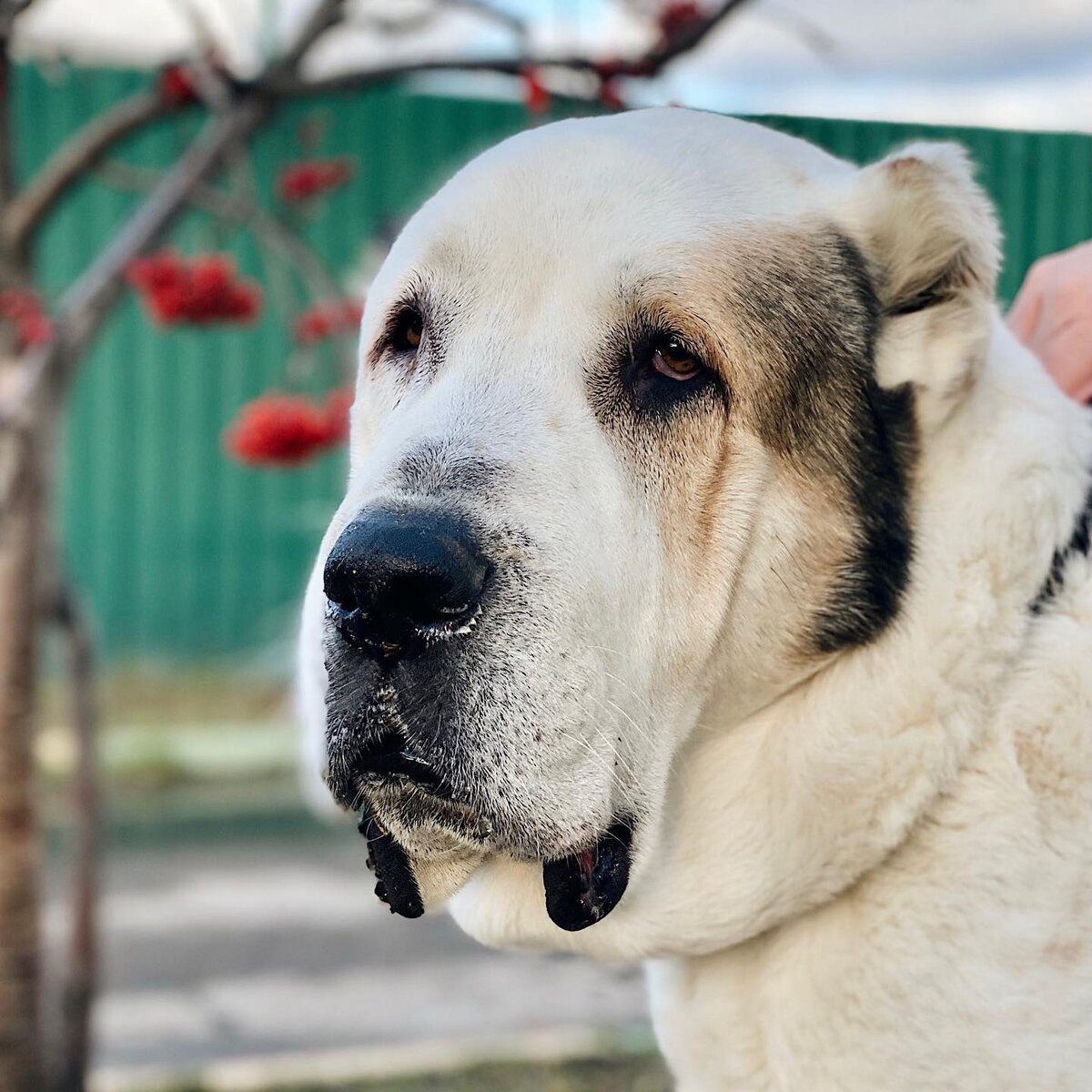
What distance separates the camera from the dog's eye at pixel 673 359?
1.79 metres

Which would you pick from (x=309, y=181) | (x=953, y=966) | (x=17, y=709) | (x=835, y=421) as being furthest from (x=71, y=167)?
(x=953, y=966)

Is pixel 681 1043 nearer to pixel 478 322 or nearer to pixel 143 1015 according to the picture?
pixel 478 322

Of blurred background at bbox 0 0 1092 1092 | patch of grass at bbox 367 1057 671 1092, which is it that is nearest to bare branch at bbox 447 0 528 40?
blurred background at bbox 0 0 1092 1092

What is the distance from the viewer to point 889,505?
184 cm

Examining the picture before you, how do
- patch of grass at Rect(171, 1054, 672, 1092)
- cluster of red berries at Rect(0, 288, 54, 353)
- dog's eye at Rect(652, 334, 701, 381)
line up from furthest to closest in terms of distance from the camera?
patch of grass at Rect(171, 1054, 672, 1092)
cluster of red berries at Rect(0, 288, 54, 353)
dog's eye at Rect(652, 334, 701, 381)

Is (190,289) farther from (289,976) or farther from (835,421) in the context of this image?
(289,976)

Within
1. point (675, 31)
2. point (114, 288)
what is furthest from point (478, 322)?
point (114, 288)

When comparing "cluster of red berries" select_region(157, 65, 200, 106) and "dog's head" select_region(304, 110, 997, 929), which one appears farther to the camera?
"cluster of red berries" select_region(157, 65, 200, 106)

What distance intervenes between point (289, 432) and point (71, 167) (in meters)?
0.90

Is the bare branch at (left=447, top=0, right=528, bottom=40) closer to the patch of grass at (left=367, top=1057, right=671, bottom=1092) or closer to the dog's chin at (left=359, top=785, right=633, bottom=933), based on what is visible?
the dog's chin at (left=359, top=785, right=633, bottom=933)

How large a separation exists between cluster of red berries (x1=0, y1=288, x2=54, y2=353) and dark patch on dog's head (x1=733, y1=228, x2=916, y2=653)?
2.37 m

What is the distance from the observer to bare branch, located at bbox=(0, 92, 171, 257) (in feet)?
12.5

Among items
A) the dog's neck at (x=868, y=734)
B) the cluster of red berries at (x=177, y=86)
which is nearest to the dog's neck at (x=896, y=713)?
the dog's neck at (x=868, y=734)

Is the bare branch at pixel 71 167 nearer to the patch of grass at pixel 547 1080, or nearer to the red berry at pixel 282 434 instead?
the red berry at pixel 282 434
